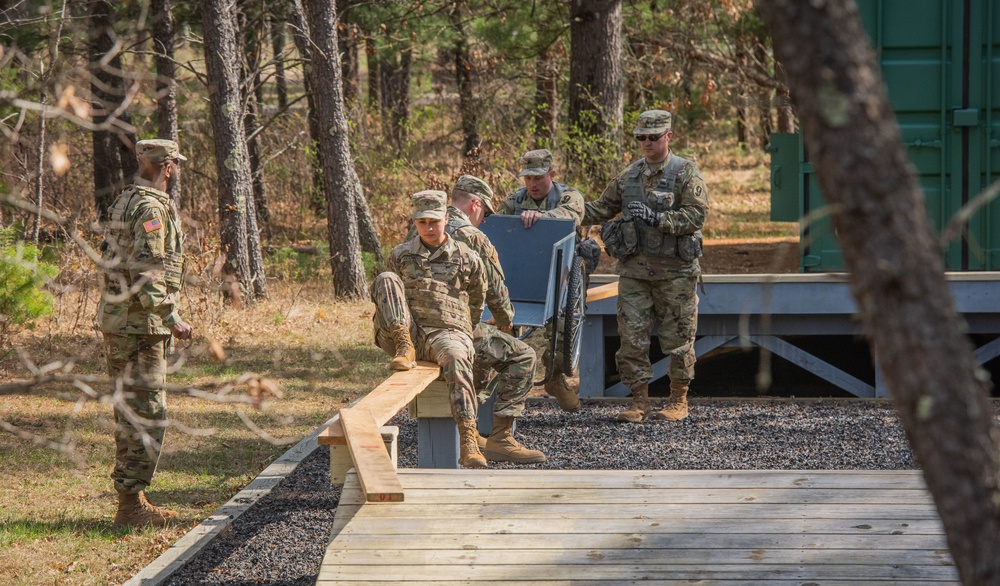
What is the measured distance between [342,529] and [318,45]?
8.99 m

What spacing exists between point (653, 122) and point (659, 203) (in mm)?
528

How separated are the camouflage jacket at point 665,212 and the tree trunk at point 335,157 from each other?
16.9 feet

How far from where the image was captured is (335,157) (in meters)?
12.2

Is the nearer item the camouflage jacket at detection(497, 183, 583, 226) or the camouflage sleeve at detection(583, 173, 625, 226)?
the camouflage sleeve at detection(583, 173, 625, 226)

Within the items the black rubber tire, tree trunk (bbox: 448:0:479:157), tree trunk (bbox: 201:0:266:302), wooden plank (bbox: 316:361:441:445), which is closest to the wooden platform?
wooden plank (bbox: 316:361:441:445)

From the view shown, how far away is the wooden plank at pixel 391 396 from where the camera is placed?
15.3 feet

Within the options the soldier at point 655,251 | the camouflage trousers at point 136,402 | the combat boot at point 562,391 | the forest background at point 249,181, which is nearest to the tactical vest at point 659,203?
the soldier at point 655,251

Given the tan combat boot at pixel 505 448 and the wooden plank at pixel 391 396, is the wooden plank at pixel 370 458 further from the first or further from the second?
the tan combat boot at pixel 505 448

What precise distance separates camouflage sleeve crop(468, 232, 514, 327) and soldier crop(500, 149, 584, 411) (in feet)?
3.59

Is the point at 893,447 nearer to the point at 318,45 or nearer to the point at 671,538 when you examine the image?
the point at 671,538

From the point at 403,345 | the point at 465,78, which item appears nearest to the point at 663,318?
the point at 403,345

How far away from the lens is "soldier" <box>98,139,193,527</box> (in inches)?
210

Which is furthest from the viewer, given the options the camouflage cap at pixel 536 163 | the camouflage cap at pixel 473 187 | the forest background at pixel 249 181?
the camouflage cap at pixel 536 163

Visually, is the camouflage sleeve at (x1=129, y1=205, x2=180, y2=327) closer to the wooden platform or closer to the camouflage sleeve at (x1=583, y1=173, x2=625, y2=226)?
the wooden platform
